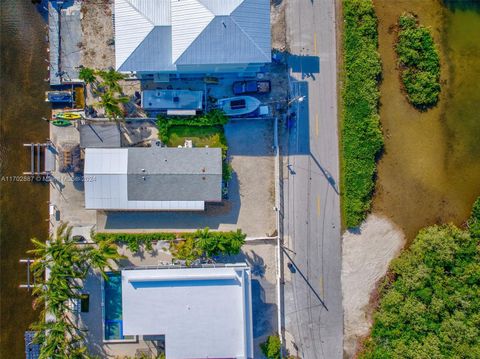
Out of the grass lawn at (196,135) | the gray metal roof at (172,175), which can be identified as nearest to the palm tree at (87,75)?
the gray metal roof at (172,175)

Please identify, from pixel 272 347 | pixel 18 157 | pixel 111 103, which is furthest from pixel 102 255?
pixel 272 347

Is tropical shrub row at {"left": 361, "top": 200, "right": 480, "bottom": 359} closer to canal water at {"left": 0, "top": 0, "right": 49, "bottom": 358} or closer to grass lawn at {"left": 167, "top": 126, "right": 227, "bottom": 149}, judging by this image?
grass lawn at {"left": 167, "top": 126, "right": 227, "bottom": 149}

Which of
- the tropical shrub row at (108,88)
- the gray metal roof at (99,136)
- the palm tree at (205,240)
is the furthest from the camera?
the gray metal roof at (99,136)

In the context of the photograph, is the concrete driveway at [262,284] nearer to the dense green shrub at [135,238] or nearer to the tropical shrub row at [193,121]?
the dense green shrub at [135,238]

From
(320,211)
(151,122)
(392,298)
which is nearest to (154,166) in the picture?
(151,122)

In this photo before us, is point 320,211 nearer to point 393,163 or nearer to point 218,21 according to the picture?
point 393,163

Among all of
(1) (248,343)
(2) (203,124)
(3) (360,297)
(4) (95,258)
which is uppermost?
(2) (203,124)

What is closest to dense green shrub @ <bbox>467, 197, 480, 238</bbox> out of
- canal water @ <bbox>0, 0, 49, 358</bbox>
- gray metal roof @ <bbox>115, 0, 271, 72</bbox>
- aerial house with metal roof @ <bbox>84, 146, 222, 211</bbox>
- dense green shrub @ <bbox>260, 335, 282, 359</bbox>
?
dense green shrub @ <bbox>260, 335, 282, 359</bbox>
